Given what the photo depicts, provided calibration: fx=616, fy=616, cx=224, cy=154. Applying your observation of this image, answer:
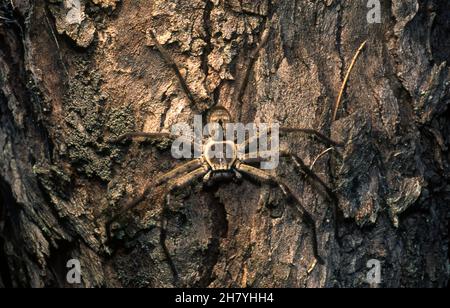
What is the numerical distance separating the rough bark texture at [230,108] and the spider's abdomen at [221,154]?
27cm

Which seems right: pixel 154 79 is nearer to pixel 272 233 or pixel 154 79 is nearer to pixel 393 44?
pixel 272 233

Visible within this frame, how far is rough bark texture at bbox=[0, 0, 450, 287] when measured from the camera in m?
3.64

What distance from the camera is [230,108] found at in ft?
12.1

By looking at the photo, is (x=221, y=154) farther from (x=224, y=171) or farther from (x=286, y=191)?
(x=286, y=191)

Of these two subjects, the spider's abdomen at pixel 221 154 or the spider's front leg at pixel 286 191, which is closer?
the spider's front leg at pixel 286 191

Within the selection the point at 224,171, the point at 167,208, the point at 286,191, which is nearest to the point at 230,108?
the point at 224,171

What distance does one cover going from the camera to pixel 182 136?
3.71 meters

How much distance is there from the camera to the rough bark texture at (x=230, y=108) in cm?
364

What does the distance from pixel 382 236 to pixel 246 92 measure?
1275mm

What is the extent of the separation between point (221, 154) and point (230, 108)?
0.49 metres

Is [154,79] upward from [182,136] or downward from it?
upward

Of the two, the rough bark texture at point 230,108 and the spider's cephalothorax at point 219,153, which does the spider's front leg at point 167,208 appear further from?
the spider's cephalothorax at point 219,153

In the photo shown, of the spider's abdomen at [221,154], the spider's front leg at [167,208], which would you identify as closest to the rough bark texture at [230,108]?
the spider's front leg at [167,208]

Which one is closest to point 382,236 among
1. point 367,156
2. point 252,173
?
point 367,156
